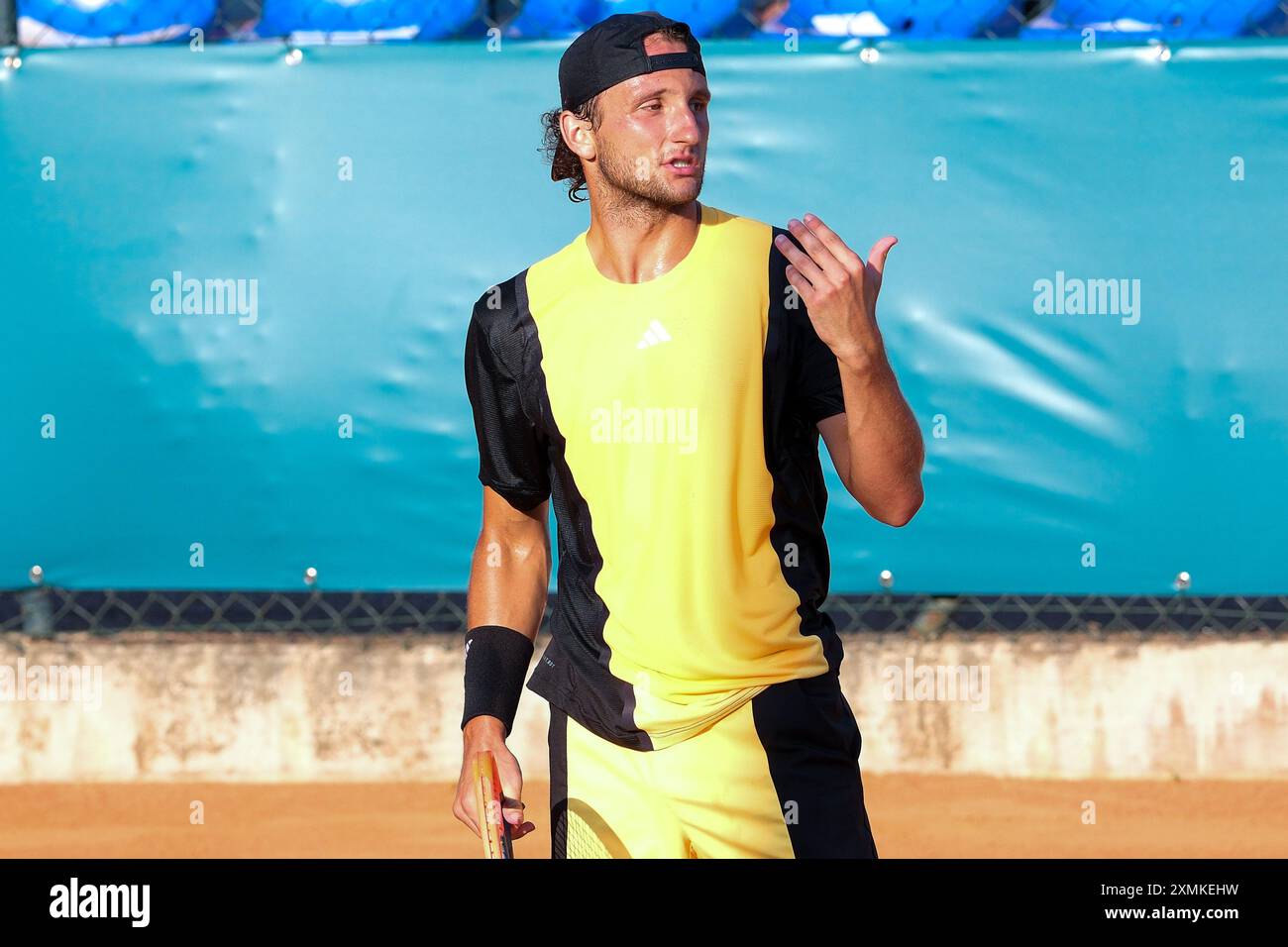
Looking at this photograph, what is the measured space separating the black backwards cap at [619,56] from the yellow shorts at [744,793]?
104cm

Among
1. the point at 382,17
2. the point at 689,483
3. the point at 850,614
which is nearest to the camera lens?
the point at 689,483

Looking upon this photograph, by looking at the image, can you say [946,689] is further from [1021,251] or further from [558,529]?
[558,529]

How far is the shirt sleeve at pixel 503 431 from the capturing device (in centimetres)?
261

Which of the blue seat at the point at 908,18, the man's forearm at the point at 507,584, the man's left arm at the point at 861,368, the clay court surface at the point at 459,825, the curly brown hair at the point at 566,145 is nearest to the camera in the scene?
the man's left arm at the point at 861,368

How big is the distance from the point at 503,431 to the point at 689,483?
418 millimetres

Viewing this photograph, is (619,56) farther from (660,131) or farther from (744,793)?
(744,793)

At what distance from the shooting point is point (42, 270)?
5270 millimetres

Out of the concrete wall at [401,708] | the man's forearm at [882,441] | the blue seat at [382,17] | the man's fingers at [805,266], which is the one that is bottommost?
the concrete wall at [401,708]

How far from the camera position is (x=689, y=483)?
7.80ft
